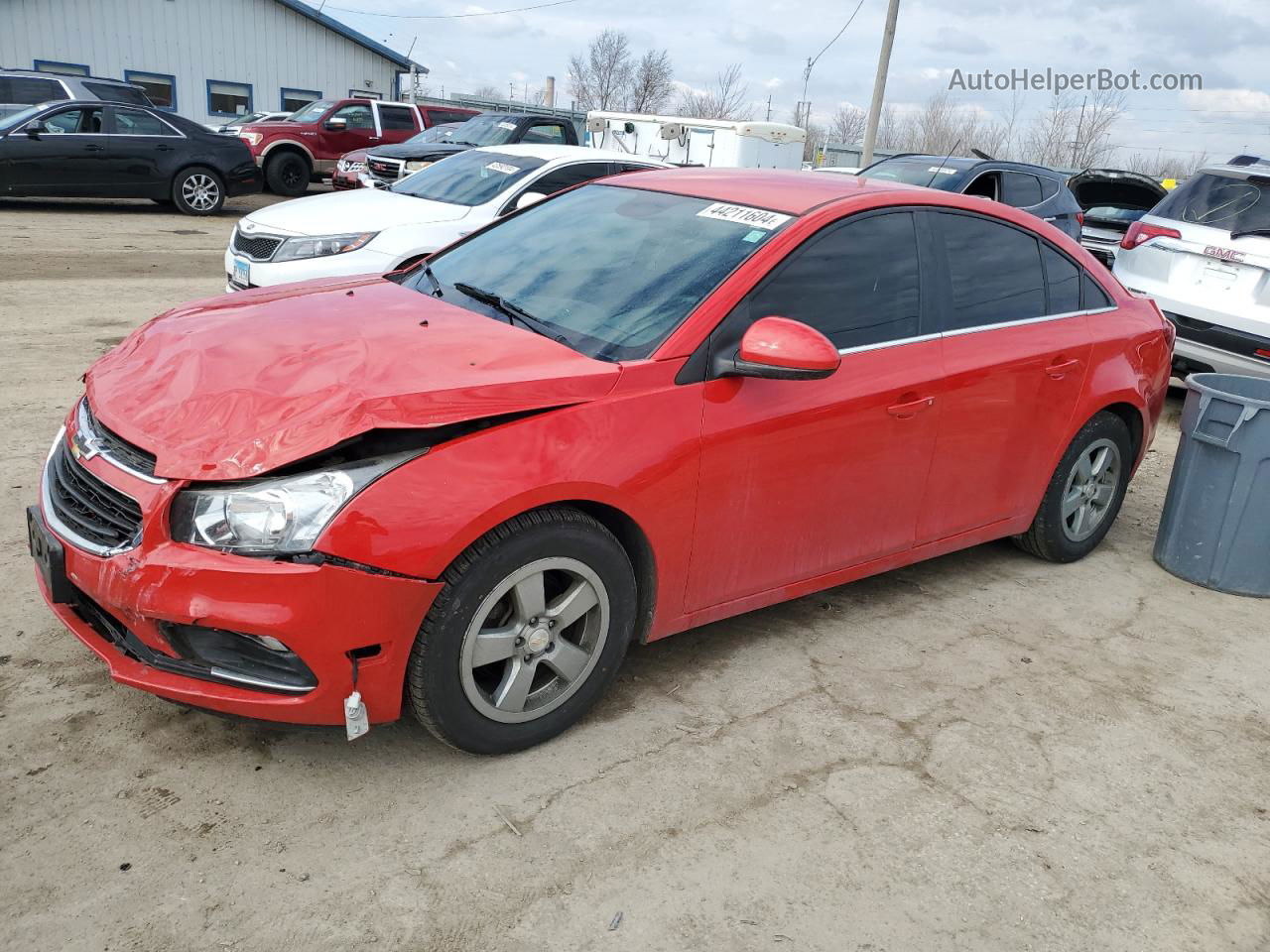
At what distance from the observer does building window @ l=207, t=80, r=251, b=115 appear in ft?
91.3

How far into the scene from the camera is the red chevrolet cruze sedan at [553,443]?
263cm

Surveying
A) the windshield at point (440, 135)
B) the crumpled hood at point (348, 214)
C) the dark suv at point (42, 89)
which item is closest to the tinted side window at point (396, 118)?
the windshield at point (440, 135)

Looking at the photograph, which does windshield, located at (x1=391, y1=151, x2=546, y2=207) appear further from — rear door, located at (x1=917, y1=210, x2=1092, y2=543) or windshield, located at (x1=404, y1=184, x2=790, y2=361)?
rear door, located at (x1=917, y1=210, x2=1092, y2=543)

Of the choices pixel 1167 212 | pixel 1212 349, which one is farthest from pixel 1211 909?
pixel 1167 212

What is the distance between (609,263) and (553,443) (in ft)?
3.40

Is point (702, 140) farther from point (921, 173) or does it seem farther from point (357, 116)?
point (921, 173)

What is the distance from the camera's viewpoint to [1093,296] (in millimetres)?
4660

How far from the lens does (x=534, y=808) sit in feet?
9.41

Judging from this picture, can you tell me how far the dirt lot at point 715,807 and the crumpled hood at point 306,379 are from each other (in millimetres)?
910

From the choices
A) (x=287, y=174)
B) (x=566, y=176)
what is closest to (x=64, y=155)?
(x=287, y=174)

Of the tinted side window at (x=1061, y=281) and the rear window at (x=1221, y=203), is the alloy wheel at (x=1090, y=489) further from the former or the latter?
the rear window at (x=1221, y=203)

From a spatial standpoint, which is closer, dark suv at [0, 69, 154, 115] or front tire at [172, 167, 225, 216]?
front tire at [172, 167, 225, 216]

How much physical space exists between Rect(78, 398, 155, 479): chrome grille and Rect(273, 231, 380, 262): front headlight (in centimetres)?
471

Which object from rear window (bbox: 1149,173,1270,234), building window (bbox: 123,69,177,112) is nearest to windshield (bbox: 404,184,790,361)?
rear window (bbox: 1149,173,1270,234)
